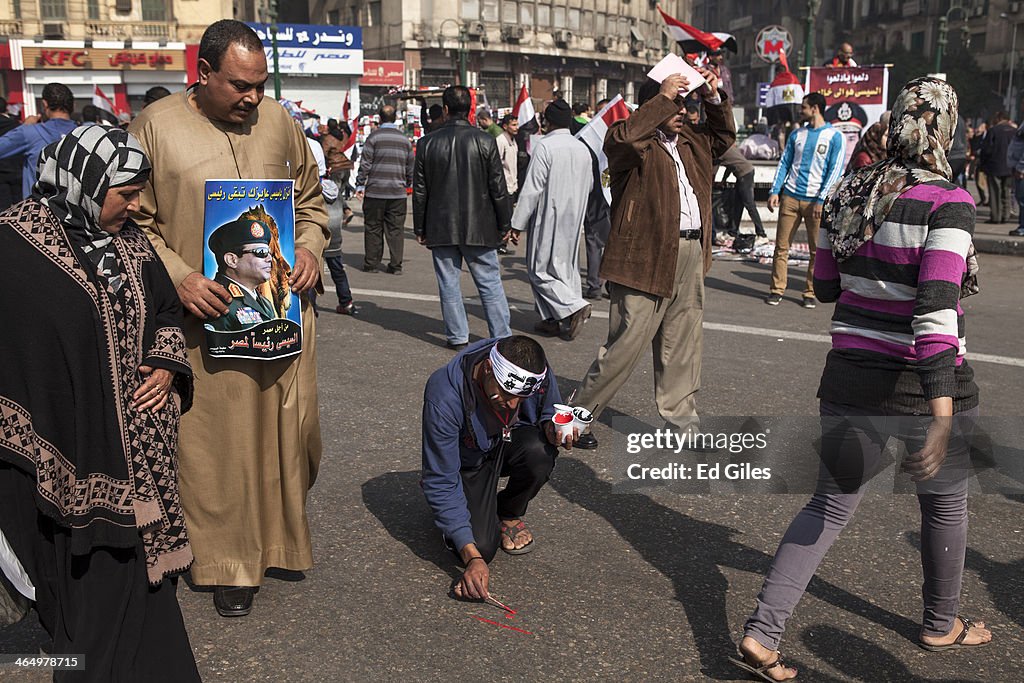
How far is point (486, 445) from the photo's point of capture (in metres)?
3.92

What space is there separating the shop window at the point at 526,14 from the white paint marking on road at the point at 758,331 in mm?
55463

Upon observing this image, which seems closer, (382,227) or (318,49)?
(382,227)

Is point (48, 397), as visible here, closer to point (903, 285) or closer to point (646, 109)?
point (903, 285)

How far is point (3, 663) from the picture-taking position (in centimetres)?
320

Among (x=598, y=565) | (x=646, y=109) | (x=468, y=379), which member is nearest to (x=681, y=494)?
(x=598, y=565)

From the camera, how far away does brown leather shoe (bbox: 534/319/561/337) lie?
27.1 feet

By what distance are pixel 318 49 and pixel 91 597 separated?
157 feet

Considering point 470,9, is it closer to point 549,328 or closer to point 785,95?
point 785,95

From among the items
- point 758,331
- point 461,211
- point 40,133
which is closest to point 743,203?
point 758,331

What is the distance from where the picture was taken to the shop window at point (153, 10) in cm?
4875

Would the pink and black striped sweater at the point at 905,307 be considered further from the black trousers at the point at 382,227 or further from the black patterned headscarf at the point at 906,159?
the black trousers at the point at 382,227

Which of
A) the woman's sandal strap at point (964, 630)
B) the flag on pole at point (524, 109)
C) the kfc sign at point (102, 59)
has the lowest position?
the woman's sandal strap at point (964, 630)

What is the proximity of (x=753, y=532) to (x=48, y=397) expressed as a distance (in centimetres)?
282

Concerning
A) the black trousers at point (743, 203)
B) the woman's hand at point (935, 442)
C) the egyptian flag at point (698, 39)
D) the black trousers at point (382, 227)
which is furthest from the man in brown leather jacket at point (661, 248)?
the black trousers at point (743, 203)
